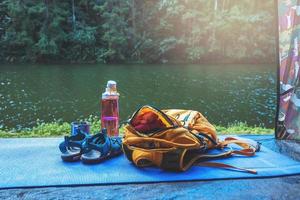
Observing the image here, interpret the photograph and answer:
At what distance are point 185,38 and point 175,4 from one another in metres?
2.73

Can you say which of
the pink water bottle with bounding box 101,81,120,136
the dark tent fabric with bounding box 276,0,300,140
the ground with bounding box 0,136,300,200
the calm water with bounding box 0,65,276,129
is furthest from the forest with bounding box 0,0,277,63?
the ground with bounding box 0,136,300,200

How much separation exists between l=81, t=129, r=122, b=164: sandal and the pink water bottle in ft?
1.43

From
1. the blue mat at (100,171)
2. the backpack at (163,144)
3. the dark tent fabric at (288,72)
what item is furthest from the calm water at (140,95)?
the backpack at (163,144)

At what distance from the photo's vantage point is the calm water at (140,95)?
32.0 feet

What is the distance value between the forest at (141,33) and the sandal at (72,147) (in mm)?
24537

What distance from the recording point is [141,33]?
28.4m

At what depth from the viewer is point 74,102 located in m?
11.6

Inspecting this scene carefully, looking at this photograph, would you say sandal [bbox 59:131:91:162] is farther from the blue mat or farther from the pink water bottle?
the pink water bottle

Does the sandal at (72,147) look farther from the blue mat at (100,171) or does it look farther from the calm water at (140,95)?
the calm water at (140,95)

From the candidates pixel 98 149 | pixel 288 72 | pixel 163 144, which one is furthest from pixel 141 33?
pixel 163 144

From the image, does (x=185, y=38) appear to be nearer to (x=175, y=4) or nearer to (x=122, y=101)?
(x=175, y=4)

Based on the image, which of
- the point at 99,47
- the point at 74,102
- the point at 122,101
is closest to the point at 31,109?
the point at 74,102

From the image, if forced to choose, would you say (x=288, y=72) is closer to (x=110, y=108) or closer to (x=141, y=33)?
(x=110, y=108)

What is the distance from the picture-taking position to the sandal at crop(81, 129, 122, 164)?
2.34 metres
